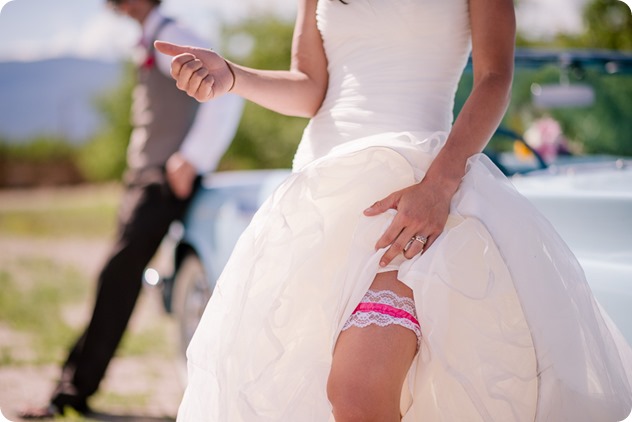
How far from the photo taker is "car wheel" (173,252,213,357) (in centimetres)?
407

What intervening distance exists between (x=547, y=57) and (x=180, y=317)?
2332 millimetres

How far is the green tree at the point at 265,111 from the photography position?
1285 centimetres

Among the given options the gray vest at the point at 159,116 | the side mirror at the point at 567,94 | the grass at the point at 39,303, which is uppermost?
the side mirror at the point at 567,94

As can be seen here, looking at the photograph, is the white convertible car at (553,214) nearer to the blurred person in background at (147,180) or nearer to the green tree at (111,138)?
the blurred person in background at (147,180)

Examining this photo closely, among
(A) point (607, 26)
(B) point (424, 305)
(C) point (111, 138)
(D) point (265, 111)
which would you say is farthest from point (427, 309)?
(C) point (111, 138)

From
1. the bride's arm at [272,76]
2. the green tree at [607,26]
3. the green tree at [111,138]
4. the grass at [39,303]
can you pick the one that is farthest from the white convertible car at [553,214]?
the green tree at [111,138]

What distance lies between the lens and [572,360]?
1.68 meters

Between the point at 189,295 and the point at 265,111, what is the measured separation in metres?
9.04

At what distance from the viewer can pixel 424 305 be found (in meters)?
1.63

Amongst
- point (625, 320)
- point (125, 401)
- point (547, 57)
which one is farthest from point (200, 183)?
point (625, 320)

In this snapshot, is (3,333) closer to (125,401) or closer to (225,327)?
(125,401)

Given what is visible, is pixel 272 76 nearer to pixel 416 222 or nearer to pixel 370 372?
pixel 416 222

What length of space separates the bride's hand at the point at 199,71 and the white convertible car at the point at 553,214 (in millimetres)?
1097

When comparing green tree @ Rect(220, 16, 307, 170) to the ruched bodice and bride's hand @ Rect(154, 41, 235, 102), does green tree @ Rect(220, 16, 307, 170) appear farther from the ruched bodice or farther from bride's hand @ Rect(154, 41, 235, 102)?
bride's hand @ Rect(154, 41, 235, 102)
